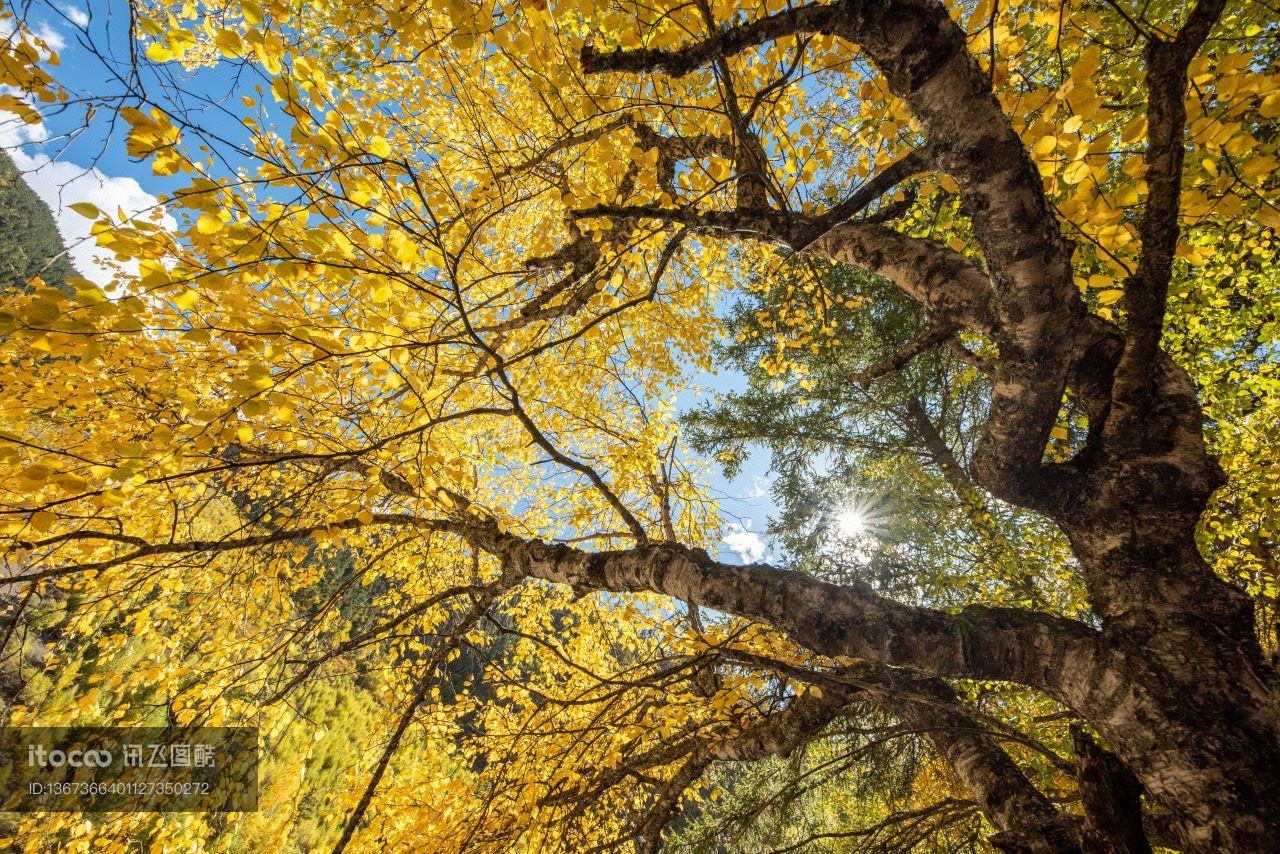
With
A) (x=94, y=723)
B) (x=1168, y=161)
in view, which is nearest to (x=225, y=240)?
(x=1168, y=161)

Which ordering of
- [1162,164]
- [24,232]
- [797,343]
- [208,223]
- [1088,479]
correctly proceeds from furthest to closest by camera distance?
[24,232]
[797,343]
[1088,479]
[208,223]
[1162,164]

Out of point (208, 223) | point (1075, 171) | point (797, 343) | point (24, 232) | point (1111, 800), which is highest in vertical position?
point (24, 232)

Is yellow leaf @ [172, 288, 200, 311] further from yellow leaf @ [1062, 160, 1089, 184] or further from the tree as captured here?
yellow leaf @ [1062, 160, 1089, 184]

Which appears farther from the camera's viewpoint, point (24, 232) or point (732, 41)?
point (24, 232)

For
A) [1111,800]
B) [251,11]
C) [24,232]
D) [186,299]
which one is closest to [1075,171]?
[1111,800]

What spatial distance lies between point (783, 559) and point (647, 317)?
5566 millimetres

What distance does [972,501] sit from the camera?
5734 millimetres

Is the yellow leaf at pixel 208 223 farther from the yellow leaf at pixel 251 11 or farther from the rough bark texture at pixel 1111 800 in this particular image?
the rough bark texture at pixel 1111 800

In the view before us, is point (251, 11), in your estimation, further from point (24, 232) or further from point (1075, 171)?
point (24, 232)

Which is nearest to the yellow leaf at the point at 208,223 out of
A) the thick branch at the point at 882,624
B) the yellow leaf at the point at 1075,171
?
the thick branch at the point at 882,624

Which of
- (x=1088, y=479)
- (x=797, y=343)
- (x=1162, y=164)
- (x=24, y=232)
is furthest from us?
(x=24, y=232)

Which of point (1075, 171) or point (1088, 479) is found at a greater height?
point (1075, 171)

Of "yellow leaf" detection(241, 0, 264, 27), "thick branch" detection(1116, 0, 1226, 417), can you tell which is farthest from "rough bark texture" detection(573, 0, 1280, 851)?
"yellow leaf" detection(241, 0, 264, 27)

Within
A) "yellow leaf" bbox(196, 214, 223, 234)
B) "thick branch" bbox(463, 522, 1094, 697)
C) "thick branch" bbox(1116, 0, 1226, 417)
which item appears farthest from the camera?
"thick branch" bbox(463, 522, 1094, 697)
